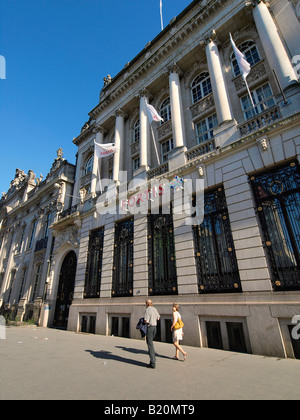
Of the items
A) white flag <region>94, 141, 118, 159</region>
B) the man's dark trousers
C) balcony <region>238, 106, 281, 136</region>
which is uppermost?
white flag <region>94, 141, 118, 159</region>

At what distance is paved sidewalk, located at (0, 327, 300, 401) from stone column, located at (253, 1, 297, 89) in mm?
10726

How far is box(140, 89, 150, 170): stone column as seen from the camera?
15.0 m

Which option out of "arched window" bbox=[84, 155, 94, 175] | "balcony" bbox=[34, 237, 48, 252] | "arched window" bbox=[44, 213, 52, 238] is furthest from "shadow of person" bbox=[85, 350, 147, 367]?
"arched window" bbox=[44, 213, 52, 238]

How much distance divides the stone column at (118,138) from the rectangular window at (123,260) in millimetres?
4338

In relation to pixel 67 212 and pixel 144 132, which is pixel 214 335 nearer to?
pixel 144 132

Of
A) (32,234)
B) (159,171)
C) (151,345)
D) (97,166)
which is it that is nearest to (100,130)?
(97,166)

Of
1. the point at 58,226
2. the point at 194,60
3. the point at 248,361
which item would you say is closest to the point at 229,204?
the point at 248,361

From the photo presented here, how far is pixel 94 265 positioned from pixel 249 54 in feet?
55.0

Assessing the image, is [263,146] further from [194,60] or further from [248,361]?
[194,60]

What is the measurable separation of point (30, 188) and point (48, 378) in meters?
31.6

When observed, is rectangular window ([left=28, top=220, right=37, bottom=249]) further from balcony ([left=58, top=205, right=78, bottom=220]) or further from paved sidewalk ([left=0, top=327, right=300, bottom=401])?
paved sidewalk ([left=0, top=327, right=300, bottom=401])

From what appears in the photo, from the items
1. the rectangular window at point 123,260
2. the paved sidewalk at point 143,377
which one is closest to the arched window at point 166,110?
the rectangular window at point 123,260

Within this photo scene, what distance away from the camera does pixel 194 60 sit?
15023mm

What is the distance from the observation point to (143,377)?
194 inches
